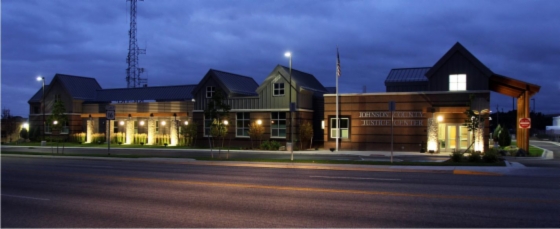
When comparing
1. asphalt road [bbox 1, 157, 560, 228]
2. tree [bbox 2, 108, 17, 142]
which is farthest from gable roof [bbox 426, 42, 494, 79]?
tree [bbox 2, 108, 17, 142]

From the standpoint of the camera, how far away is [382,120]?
3641 cm

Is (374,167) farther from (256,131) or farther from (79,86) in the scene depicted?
(79,86)

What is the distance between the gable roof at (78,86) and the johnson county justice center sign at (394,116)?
1385 inches

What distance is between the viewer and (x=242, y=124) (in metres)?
42.2

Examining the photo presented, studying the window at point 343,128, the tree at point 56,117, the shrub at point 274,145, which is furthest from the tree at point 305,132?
the tree at point 56,117

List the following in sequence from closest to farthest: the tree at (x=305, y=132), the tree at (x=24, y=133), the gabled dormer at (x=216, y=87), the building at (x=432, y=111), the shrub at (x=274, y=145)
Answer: the building at (x=432, y=111) < the shrub at (x=274, y=145) < the tree at (x=305, y=132) < the gabled dormer at (x=216, y=87) < the tree at (x=24, y=133)

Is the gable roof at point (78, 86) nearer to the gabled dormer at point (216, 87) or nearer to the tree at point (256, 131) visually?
the gabled dormer at point (216, 87)

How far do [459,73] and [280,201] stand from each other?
86.5 ft

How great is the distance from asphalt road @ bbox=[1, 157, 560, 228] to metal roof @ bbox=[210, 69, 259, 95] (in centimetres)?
2608

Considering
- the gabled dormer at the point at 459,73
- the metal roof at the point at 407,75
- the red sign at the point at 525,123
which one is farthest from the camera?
the metal roof at the point at 407,75

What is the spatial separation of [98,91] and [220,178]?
46477 millimetres

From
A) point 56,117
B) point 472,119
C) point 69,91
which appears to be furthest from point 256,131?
point 69,91

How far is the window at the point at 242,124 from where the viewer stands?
42.0 meters

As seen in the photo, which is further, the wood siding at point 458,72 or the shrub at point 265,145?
the shrub at point 265,145
